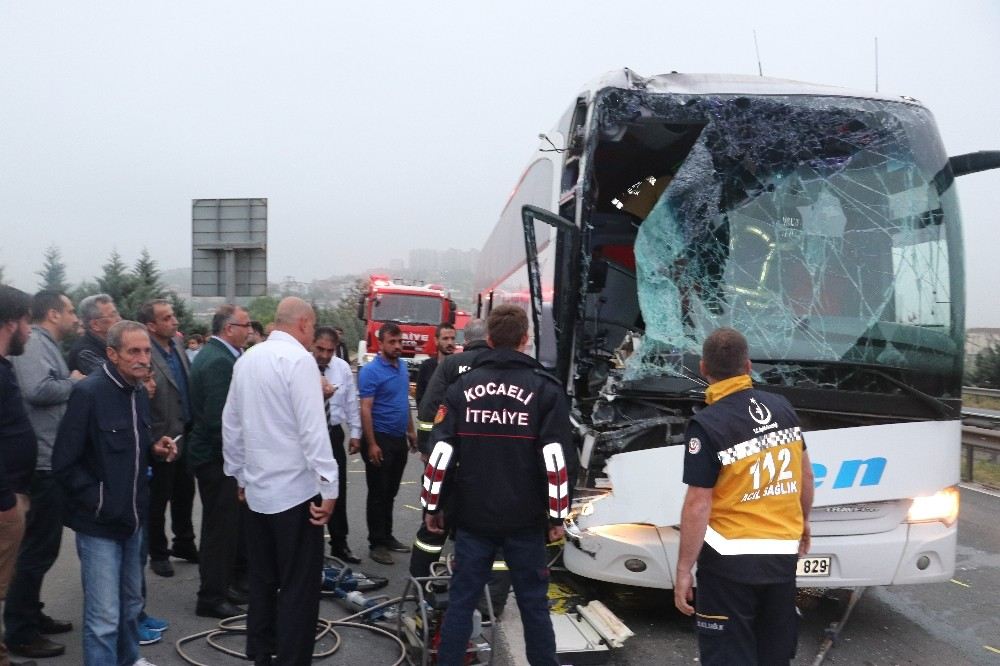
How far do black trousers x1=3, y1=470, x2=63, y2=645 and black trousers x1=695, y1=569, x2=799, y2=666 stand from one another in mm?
3358

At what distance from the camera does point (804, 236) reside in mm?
5262

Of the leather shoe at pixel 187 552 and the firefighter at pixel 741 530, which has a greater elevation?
the firefighter at pixel 741 530

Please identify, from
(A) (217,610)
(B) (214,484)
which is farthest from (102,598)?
(B) (214,484)

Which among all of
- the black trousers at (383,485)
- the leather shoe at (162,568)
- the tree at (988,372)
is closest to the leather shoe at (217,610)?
the leather shoe at (162,568)

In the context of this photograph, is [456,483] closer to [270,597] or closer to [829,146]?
[270,597]

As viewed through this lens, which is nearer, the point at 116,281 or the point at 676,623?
the point at 676,623

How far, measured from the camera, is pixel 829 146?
541cm

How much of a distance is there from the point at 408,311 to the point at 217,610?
74.1ft

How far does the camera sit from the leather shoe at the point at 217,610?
531 centimetres

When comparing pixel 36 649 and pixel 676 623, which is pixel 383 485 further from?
pixel 36 649

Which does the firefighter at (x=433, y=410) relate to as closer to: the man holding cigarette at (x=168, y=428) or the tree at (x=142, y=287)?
the man holding cigarette at (x=168, y=428)

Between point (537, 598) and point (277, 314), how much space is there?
192cm

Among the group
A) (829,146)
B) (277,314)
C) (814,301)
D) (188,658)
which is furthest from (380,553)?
(829,146)

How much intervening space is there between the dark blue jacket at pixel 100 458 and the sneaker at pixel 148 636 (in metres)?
1.02
